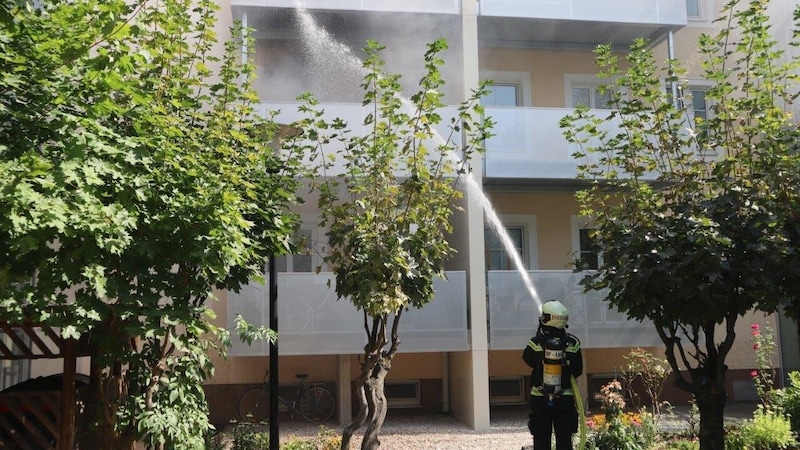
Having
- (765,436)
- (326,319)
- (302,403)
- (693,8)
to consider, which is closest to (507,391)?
(302,403)

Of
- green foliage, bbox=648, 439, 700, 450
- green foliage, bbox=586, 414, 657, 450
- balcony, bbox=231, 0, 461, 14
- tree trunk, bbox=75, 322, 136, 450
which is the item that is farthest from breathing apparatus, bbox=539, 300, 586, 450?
balcony, bbox=231, 0, 461, 14

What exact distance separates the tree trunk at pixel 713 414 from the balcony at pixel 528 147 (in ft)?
17.9

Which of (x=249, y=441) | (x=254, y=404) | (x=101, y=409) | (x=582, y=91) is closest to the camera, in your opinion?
(x=101, y=409)

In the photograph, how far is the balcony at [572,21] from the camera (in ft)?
41.8

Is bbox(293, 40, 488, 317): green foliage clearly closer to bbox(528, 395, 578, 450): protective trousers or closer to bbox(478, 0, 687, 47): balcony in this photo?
bbox(528, 395, 578, 450): protective trousers

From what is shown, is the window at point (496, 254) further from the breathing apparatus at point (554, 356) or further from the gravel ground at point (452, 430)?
the breathing apparatus at point (554, 356)

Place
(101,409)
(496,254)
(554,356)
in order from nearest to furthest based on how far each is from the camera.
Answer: (101,409)
(554,356)
(496,254)

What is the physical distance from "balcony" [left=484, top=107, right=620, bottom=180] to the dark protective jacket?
5.46m

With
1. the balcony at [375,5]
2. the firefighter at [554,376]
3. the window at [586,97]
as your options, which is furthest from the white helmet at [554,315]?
the window at [586,97]

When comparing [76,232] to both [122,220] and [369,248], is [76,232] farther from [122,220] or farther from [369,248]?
[369,248]

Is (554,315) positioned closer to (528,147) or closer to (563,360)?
(563,360)

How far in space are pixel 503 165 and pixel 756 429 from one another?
5.72 m

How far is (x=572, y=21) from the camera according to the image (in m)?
13.0

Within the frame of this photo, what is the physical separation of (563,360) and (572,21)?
8030mm
